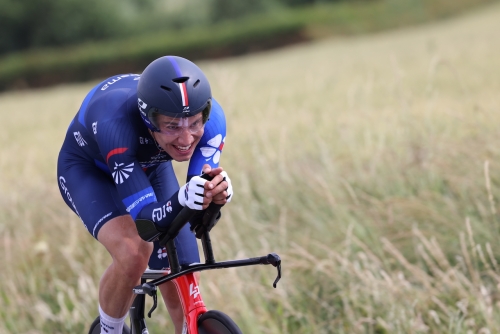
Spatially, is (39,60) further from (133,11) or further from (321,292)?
(321,292)

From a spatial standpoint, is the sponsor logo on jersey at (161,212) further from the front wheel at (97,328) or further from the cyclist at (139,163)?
the front wheel at (97,328)

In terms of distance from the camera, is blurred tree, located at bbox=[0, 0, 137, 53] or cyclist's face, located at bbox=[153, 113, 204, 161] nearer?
cyclist's face, located at bbox=[153, 113, 204, 161]

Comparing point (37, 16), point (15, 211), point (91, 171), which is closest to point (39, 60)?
point (37, 16)

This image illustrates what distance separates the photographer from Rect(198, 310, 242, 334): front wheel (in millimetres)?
3573

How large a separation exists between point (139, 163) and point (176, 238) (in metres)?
0.52

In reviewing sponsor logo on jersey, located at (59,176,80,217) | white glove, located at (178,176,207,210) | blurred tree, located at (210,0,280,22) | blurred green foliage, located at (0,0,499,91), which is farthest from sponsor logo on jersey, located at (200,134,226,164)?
blurred tree, located at (210,0,280,22)

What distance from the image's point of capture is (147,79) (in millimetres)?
3654

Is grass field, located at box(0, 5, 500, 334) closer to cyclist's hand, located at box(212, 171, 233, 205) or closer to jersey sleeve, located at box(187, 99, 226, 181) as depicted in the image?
jersey sleeve, located at box(187, 99, 226, 181)

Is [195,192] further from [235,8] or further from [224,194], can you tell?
[235,8]

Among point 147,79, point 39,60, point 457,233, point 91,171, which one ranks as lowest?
point 39,60

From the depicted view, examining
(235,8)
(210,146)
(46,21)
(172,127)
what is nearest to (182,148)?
(172,127)

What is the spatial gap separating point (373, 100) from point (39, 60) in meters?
38.0

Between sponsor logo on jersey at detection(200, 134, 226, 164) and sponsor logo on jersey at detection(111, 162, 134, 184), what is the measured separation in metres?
0.46

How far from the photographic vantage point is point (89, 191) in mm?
4285
